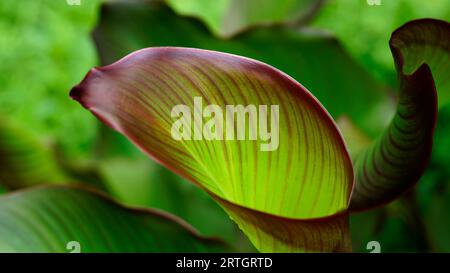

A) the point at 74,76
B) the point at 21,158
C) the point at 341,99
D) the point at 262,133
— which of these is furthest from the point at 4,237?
the point at 341,99

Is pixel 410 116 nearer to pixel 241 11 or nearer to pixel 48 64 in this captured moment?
pixel 241 11

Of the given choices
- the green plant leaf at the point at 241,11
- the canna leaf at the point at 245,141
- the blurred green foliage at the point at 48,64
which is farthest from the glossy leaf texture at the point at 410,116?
the blurred green foliage at the point at 48,64

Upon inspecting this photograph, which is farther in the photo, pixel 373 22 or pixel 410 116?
pixel 373 22

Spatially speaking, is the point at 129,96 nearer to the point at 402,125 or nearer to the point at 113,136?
the point at 113,136

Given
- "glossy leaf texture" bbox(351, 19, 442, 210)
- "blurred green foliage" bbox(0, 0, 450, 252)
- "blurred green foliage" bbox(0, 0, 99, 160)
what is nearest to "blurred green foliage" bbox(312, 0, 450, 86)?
"blurred green foliage" bbox(0, 0, 450, 252)

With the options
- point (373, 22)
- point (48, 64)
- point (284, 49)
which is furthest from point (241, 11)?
point (48, 64)

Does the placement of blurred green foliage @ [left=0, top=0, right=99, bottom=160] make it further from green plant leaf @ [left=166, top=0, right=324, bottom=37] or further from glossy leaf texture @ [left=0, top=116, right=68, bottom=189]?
green plant leaf @ [left=166, top=0, right=324, bottom=37]

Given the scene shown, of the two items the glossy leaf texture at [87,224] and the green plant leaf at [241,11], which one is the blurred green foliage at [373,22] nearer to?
the green plant leaf at [241,11]
